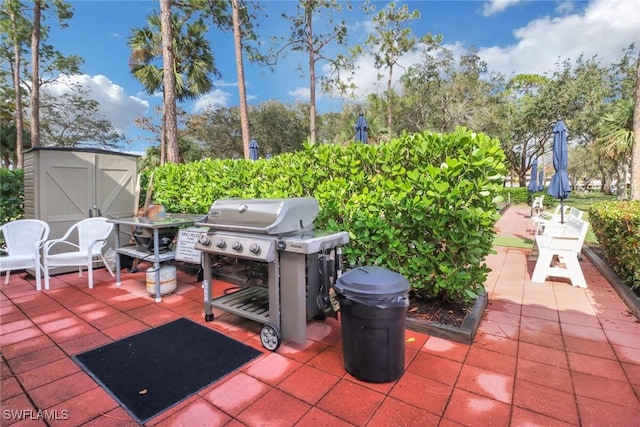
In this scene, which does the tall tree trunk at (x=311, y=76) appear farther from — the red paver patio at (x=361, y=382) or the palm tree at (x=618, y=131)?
the palm tree at (x=618, y=131)

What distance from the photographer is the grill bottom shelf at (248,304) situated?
267 cm

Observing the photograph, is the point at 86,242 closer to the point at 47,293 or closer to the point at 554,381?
the point at 47,293

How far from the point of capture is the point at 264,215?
245cm

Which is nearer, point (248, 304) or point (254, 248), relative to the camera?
point (254, 248)

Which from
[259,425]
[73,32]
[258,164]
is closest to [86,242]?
[258,164]

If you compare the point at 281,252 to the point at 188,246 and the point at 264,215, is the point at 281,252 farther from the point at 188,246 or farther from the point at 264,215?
the point at 188,246

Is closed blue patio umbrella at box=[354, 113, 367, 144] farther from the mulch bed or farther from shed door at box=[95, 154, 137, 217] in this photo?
shed door at box=[95, 154, 137, 217]

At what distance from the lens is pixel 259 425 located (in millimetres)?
1656

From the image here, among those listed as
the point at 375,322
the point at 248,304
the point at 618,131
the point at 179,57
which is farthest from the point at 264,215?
the point at 618,131

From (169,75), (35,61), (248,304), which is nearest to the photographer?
(248,304)

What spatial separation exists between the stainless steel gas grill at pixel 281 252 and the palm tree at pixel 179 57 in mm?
10392

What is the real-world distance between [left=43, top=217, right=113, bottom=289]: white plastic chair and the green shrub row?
151cm

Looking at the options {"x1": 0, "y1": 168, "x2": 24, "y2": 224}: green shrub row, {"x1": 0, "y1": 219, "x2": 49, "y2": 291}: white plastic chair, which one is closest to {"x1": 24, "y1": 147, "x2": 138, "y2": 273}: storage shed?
{"x1": 0, "y1": 219, "x2": 49, "y2": 291}: white plastic chair

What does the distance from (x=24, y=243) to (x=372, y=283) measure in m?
4.89
